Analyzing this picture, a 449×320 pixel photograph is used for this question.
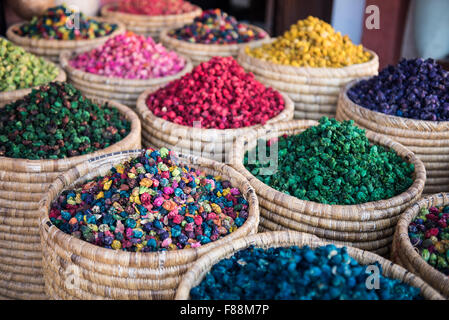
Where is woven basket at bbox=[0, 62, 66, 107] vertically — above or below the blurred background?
below

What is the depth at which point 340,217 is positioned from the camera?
1594 mm

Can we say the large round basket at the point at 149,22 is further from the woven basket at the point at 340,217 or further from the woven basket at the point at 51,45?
the woven basket at the point at 340,217

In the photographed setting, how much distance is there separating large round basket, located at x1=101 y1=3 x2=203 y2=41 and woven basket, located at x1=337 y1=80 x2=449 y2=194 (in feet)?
7.19

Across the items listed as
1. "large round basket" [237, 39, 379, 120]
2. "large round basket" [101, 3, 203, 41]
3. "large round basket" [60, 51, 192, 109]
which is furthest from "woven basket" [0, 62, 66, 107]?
"large round basket" [101, 3, 203, 41]

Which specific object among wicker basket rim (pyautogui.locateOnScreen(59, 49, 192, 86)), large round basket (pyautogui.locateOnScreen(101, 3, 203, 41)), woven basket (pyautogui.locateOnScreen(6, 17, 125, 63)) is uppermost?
large round basket (pyautogui.locateOnScreen(101, 3, 203, 41))

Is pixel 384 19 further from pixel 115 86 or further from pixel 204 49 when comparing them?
pixel 115 86

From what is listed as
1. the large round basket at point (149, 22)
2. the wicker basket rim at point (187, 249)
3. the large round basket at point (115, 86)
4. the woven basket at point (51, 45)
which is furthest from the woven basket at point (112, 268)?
the large round basket at point (149, 22)

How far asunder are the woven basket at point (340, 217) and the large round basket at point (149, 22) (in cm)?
245

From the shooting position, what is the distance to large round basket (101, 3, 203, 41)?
3.80 meters

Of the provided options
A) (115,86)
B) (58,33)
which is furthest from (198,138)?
(58,33)

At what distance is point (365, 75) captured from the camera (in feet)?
8.93

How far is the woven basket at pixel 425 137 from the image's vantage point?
2074mm

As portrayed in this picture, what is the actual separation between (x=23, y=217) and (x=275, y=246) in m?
1.05

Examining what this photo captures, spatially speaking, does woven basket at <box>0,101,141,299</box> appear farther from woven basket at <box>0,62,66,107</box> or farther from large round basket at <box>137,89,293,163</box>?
woven basket at <box>0,62,66,107</box>
